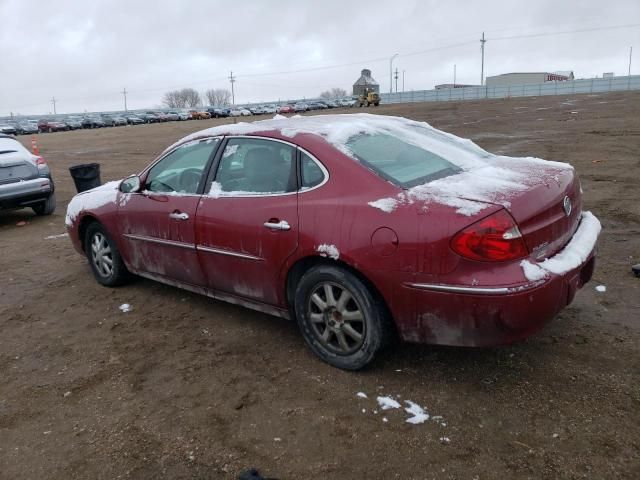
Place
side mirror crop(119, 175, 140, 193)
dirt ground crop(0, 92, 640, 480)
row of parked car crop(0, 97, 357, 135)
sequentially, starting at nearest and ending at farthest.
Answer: dirt ground crop(0, 92, 640, 480)
side mirror crop(119, 175, 140, 193)
row of parked car crop(0, 97, 357, 135)

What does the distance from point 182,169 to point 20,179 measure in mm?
5415

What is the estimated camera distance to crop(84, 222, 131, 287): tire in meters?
5.07

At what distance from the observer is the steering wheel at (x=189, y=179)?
4.16 metres

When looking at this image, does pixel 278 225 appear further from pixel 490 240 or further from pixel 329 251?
pixel 490 240

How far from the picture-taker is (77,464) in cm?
275

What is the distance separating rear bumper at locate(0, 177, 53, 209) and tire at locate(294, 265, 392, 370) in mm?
6607

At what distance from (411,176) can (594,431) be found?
1.69 meters

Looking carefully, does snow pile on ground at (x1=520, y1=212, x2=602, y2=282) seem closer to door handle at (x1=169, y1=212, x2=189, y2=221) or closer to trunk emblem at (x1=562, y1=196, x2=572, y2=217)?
trunk emblem at (x1=562, y1=196, x2=572, y2=217)

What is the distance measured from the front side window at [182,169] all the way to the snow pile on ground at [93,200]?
1.91 ft

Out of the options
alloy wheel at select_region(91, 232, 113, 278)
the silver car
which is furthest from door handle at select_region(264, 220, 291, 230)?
the silver car

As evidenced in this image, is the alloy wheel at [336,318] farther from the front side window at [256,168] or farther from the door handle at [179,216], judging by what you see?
the door handle at [179,216]

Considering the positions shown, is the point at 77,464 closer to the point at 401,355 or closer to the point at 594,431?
the point at 401,355

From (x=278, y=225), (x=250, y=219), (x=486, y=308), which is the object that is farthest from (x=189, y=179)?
(x=486, y=308)

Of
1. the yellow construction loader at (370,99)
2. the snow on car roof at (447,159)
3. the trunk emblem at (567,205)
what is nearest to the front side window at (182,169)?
the snow on car roof at (447,159)
